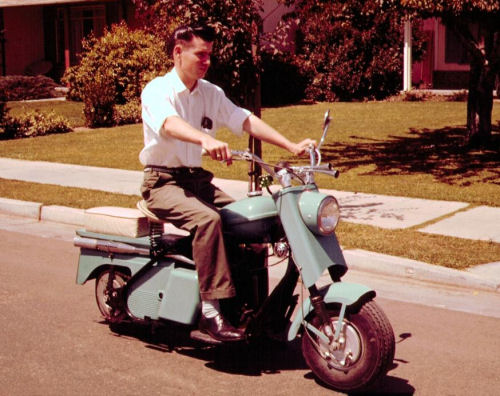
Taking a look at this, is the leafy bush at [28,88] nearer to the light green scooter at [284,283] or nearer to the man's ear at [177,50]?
the light green scooter at [284,283]

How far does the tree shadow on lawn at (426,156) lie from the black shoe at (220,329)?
737 centimetres

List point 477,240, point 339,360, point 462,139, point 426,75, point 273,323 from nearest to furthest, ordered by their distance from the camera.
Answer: point 339,360, point 273,323, point 477,240, point 462,139, point 426,75

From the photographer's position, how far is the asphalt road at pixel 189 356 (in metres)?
4.87

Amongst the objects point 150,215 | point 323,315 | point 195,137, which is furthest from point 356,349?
point 150,215

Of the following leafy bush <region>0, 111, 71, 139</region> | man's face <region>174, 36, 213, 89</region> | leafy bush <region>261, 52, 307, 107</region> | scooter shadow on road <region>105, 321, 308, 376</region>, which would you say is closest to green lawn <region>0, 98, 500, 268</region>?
leafy bush <region>0, 111, 71, 139</region>

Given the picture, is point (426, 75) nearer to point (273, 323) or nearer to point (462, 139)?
point (462, 139)

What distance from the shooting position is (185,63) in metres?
5.16

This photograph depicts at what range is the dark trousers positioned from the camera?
491cm

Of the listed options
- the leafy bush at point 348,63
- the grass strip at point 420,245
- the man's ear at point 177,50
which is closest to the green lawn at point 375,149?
the leafy bush at point 348,63

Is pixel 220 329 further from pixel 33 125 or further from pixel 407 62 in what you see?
pixel 407 62

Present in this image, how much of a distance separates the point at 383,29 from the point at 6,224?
57.9 feet

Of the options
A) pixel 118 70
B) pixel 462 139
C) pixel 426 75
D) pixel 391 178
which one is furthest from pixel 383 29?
pixel 391 178

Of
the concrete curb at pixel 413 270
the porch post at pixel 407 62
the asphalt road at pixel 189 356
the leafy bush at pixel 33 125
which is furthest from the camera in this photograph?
the porch post at pixel 407 62

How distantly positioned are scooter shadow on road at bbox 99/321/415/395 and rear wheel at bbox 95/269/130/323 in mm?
139
